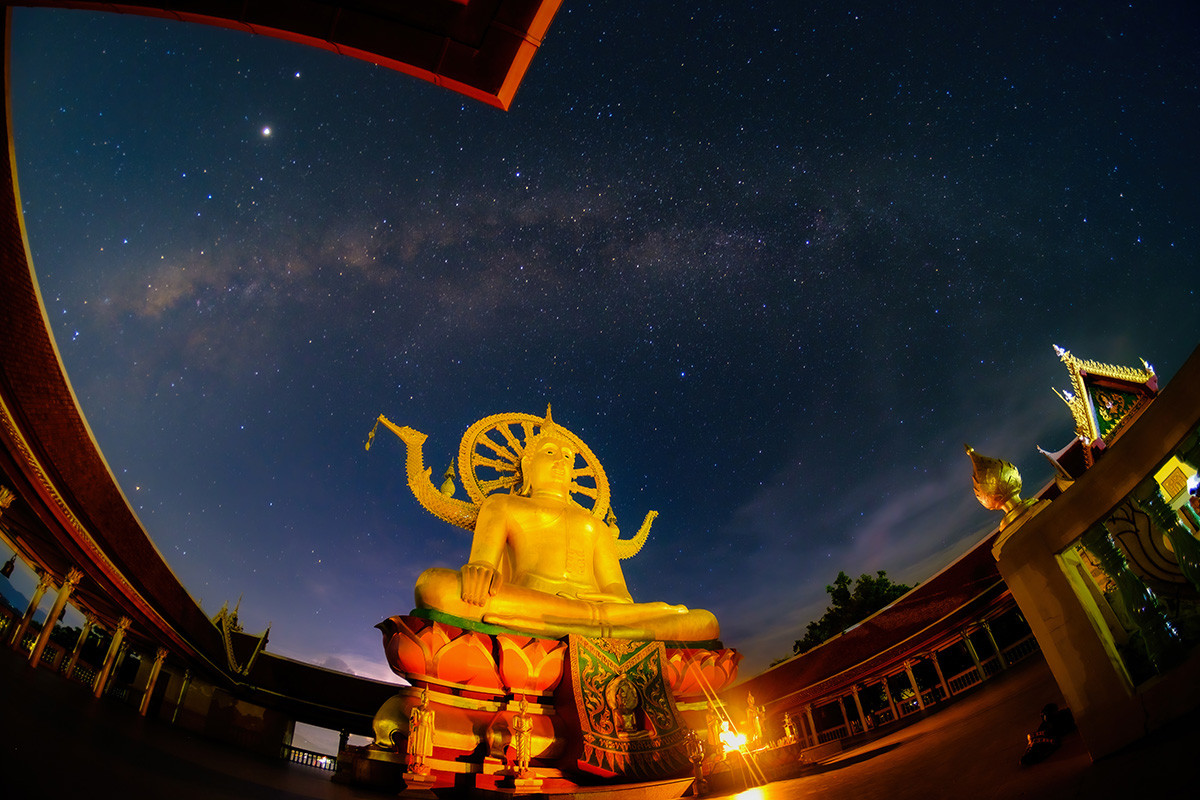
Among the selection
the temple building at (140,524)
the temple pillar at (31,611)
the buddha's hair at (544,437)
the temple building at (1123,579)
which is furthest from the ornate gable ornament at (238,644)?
the temple building at (1123,579)

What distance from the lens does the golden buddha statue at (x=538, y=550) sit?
258 inches

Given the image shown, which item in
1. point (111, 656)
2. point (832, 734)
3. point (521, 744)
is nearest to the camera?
point (521, 744)

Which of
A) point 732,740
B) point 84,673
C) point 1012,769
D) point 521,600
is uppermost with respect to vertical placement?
point 84,673

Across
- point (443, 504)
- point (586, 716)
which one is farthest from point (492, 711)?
point (443, 504)

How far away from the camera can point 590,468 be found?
36.3 ft

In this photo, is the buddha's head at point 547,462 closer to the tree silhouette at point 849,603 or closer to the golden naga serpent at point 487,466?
the golden naga serpent at point 487,466

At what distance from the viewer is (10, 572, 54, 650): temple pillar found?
27.0 ft

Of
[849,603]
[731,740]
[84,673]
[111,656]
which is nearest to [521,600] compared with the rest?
[731,740]

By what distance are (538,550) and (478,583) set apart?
7.03ft

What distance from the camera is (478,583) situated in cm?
646

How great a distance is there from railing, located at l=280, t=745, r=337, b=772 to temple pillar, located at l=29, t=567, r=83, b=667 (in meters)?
5.73

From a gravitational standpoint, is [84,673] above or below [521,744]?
above

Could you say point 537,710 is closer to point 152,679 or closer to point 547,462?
point 547,462

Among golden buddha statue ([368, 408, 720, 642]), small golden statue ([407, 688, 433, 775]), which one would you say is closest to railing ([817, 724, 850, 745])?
golden buddha statue ([368, 408, 720, 642])
